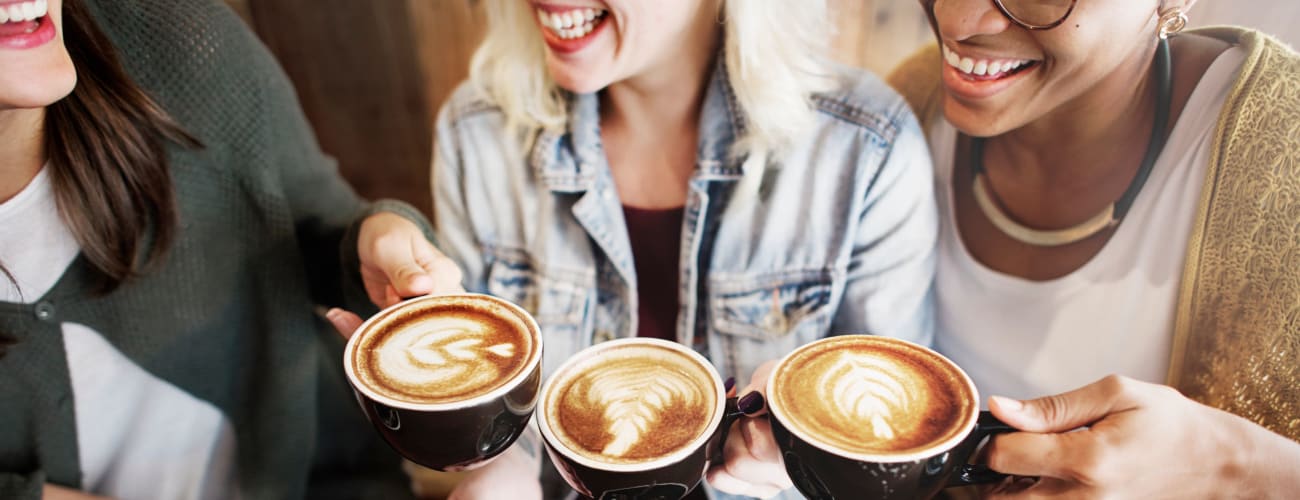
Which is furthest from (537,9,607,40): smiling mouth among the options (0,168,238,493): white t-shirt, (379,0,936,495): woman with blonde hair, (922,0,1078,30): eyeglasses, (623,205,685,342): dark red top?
(0,168,238,493): white t-shirt

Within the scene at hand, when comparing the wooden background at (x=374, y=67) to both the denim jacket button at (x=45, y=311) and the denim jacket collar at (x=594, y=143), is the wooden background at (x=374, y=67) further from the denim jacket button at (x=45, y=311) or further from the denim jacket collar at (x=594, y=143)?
the denim jacket button at (x=45, y=311)

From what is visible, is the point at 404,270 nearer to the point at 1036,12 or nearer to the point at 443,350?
the point at 443,350

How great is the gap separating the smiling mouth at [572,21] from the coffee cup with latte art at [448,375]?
385 mm

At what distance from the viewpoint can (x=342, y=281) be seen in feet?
3.82

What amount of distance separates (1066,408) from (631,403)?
15.7 inches

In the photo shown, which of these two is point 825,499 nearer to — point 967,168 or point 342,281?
point 967,168

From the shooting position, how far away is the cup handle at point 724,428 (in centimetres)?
76

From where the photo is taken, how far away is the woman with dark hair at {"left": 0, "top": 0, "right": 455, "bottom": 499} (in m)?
0.87

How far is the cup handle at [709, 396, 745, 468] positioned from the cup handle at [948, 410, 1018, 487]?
20 cm

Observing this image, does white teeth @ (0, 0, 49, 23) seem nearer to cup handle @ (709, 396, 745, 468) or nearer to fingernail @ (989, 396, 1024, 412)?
cup handle @ (709, 396, 745, 468)

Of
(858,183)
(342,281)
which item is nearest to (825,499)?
(858,183)

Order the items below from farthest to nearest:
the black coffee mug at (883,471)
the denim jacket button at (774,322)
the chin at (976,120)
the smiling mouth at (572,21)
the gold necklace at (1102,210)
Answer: the denim jacket button at (774,322), the smiling mouth at (572,21), the chin at (976,120), the gold necklace at (1102,210), the black coffee mug at (883,471)

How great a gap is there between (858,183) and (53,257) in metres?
1.00

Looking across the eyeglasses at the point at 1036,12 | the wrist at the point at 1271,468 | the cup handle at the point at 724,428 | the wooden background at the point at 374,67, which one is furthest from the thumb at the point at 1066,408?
the wooden background at the point at 374,67
